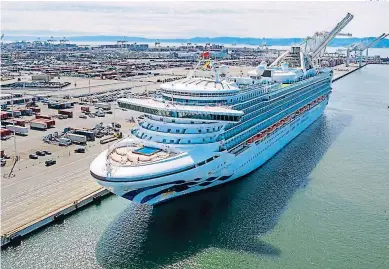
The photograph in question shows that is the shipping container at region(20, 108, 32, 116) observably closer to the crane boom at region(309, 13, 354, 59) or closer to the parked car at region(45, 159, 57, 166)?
the parked car at region(45, 159, 57, 166)

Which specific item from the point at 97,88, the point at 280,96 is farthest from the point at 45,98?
the point at 280,96

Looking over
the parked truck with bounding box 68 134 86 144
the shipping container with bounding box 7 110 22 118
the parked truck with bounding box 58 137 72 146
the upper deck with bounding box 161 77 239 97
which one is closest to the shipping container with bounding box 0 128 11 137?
the parked truck with bounding box 58 137 72 146

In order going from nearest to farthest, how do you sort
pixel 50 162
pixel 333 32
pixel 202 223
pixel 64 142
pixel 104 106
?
pixel 202 223
pixel 50 162
pixel 64 142
pixel 104 106
pixel 333 32

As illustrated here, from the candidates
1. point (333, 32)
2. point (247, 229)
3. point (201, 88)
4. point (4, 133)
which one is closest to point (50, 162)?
point (4, 133)

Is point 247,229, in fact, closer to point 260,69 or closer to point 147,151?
point 147,151

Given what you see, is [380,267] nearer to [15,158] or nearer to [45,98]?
[15,158]

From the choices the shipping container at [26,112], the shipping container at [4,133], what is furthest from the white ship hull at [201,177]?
the shipping container at [26,112]
